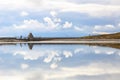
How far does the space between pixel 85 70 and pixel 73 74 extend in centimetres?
398

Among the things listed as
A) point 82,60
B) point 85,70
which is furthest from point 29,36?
point 85,70

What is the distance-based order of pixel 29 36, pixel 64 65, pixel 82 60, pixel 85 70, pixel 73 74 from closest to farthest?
pixel 73 74 → pixel 85 70 → pixel 64 65 → pixel 82 60 → pixel 29 36

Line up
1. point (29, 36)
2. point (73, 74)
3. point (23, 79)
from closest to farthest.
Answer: point (23, 79)
point (73, 74)
point (29, 36)

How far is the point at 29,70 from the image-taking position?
47781 millimetres

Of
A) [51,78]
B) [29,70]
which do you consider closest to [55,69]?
[29,70]

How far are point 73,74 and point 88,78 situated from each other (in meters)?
3.00

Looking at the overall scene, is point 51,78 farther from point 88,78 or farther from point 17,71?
point 17,71

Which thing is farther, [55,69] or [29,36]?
[29,36]

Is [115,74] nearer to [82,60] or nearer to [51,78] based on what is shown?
[51,78]

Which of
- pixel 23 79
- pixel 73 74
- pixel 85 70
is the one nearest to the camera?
pixel 23 79

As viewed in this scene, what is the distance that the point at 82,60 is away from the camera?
59.1 m

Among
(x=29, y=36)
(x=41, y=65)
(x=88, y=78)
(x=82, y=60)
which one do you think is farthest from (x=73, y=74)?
(x=29, y=36)

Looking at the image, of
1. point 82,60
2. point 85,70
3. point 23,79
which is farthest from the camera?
point 82,60

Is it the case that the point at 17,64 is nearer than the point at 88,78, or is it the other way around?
the point at 88,78
